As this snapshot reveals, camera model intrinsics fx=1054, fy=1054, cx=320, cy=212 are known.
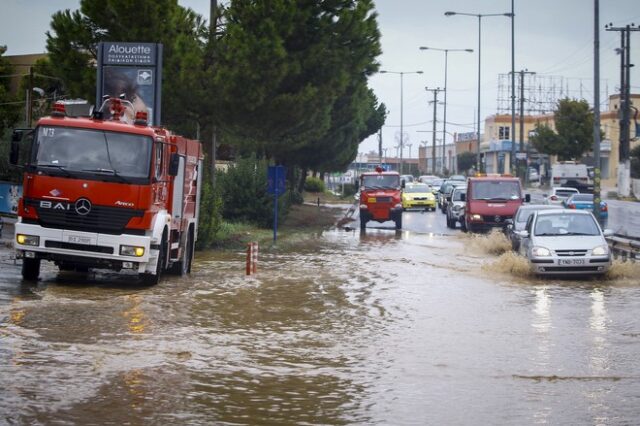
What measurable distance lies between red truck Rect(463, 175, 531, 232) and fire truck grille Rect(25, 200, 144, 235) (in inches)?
846

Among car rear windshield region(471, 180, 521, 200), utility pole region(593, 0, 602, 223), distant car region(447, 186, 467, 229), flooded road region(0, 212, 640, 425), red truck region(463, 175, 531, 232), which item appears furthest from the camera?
distant car region(447, 186, 467, 229)

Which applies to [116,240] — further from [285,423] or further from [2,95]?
[2,95]

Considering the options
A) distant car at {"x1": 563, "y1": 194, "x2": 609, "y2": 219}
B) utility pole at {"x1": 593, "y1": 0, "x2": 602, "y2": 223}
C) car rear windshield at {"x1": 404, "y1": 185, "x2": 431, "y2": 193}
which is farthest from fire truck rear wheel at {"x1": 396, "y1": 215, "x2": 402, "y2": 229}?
car rear windshield at {"x1": 404, "y1": 185, "x2": 431, "y2": 193}

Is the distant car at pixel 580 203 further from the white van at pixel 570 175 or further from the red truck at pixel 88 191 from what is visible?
the white van at pixel 570 175

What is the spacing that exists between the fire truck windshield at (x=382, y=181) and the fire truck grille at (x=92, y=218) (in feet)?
81.8

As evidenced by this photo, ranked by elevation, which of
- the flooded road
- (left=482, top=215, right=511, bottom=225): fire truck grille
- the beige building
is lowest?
the flooded road

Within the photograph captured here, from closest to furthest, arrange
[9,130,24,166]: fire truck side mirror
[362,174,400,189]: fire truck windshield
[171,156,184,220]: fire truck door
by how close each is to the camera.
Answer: [9,130,24,166]: fire truck side mirror → [171,156,184,220]: fire truck door → [362,174,400,189]: fire truck windshield

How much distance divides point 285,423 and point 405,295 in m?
10.5

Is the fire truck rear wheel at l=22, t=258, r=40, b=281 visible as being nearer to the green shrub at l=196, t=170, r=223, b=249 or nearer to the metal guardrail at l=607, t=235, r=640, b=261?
the green shrub at l=196, t=170, r=223, b=249

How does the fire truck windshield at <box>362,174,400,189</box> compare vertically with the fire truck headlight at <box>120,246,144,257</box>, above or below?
above

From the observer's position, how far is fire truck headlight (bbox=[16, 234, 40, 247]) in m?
17.3

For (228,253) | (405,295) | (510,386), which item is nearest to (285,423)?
(510,386)

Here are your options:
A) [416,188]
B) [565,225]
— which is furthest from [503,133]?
[565,225]

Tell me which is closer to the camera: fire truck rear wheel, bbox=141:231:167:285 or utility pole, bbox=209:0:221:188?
fire truck rear wheel, bbox=141:231:167:285
